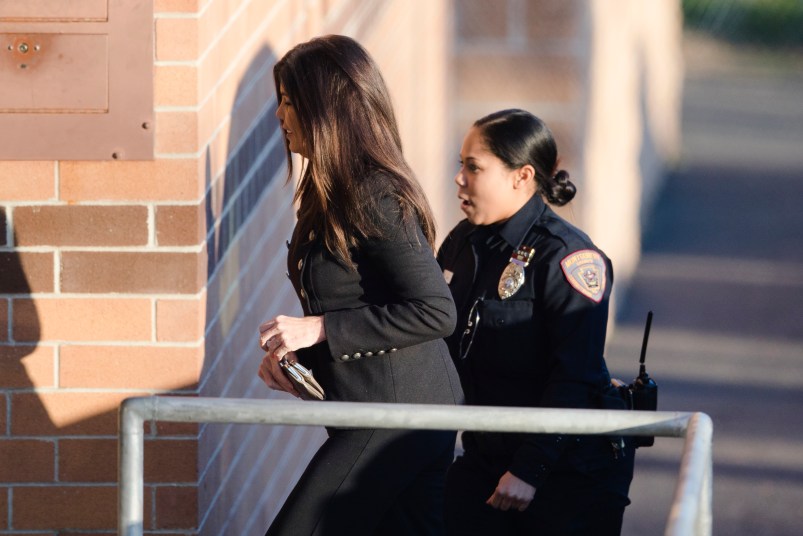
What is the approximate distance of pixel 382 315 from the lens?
2.74 m

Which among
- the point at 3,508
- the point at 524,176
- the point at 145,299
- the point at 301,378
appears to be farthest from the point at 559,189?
the point at 3,508

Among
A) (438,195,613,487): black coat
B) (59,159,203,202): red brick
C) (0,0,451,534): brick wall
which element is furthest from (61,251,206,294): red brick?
(438,195,613,487): black coat

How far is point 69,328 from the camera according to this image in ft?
10.0

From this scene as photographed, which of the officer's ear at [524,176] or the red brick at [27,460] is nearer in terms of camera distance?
the red brick at [27,460]

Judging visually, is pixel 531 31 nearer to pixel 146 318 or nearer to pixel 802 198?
pixel 146 318

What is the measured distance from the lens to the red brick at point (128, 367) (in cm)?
305

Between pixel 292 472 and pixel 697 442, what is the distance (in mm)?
2532

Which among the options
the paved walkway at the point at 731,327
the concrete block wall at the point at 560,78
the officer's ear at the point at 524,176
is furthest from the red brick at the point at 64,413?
the concrete block wall at the point at 560,78

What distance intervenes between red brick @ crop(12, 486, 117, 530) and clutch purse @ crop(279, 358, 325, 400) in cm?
57

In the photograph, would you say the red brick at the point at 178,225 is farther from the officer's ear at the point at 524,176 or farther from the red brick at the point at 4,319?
the officer's ear at the point at 524,176

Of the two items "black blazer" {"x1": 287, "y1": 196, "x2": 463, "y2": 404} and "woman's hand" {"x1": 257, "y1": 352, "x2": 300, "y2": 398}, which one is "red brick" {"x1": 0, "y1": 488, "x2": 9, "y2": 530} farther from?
"black blazer" {"x1": 287, "y1": 196, "x2": 463, "y2": 404}

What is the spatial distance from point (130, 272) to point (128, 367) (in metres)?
0.22

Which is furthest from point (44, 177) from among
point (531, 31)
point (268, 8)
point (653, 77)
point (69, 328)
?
point (653, 77)

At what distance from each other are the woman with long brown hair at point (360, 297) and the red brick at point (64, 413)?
0.46 m
